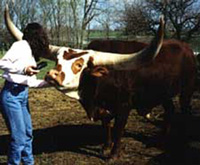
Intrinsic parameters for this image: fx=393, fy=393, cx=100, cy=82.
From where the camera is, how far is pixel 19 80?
4551 millimetres

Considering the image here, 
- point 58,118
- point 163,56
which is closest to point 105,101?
point 163,56

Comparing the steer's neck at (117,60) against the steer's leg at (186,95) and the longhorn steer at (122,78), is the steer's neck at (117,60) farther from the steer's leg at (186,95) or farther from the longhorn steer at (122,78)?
the steer's leg at (186,95)

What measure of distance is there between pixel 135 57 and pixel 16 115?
1.57 metres

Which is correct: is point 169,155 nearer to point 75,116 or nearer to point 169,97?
point 169,97

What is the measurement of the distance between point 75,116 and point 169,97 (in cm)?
241

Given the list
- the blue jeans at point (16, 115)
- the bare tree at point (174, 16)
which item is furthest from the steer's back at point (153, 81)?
the bare tree at point (174, 16)

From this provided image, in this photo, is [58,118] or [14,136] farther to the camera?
[58,118]

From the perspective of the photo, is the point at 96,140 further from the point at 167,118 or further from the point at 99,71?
the point at 99,71

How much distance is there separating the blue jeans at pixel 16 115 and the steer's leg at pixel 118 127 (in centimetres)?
139

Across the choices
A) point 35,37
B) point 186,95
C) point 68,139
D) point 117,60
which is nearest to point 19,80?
point 35,37

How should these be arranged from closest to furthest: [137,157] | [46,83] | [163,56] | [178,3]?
[46,83] → [137,157] → [163,56] → [178,3]

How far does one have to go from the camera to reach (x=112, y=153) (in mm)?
5867

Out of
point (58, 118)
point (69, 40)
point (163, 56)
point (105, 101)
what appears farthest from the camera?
point (69, 40)

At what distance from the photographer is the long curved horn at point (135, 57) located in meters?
4.27
